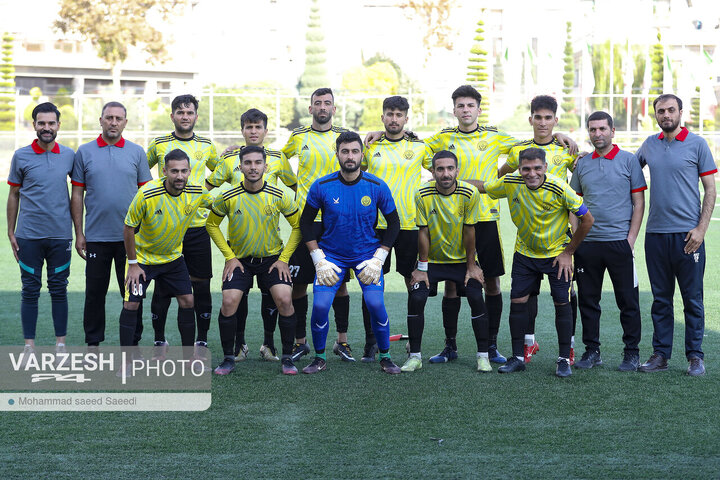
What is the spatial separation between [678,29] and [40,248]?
60.7 meters

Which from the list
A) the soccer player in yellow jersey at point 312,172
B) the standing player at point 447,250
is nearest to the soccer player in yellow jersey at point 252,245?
the soccer player in yellow jersey at point 312,172

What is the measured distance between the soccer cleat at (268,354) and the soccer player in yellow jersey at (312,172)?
0.16 metres

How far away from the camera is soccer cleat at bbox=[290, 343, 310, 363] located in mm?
6863

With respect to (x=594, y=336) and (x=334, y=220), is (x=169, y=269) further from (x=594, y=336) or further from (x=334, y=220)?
(x=594, y=336)

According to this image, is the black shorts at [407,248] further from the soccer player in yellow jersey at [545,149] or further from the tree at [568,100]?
the tree at [568,100]

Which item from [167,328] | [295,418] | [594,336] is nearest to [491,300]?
[594,336]

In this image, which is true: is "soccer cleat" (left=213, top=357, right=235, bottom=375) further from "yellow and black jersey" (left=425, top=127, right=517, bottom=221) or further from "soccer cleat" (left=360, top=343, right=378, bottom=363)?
"yellow and black jersey" (left=425, top=127, right=517, bottom=221)

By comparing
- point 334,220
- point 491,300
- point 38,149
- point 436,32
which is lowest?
point 491,300

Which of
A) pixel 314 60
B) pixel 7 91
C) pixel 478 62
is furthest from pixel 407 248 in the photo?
pixel 314 60

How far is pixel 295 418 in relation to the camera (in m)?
5.25

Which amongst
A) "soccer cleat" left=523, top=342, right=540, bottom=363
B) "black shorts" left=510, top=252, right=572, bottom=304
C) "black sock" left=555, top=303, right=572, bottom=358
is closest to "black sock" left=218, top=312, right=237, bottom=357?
"black shorts" left=510, top=252, right=572, bottom=304

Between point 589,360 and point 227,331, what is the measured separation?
2.71 m

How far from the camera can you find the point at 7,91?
41.7 m

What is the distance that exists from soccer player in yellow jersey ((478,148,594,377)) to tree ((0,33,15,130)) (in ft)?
117
